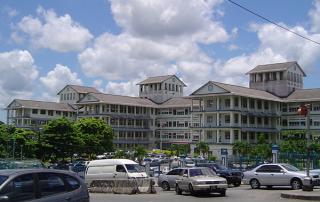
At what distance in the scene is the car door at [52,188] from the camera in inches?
408

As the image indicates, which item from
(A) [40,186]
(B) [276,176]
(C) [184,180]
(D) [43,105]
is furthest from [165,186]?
(D) [43,105]

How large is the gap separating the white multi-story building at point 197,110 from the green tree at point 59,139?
30.2 meters

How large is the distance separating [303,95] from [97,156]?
39.1 m

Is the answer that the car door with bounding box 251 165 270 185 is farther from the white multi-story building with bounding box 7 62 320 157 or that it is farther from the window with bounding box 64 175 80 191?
the white multi-story building with bounding box 7 62 320 157

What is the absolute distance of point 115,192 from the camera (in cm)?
2752

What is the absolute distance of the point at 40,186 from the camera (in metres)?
10.4

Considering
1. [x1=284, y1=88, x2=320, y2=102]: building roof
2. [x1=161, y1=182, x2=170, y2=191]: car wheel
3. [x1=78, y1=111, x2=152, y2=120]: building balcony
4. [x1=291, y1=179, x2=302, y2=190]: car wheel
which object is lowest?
[x1=161, y1=182, x2=170, y2=191]: car wheel

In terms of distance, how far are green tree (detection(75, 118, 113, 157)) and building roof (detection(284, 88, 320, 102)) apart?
34265 millimetres

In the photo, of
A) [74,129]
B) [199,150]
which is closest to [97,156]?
[74,129]

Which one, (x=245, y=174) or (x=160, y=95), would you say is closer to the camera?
(x=245, y=174)

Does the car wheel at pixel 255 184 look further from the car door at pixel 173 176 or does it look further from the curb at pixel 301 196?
the curb at pixel 301 196

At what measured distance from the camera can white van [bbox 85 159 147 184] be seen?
30.2 meters

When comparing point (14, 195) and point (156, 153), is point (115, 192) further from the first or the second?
point (156, 153)

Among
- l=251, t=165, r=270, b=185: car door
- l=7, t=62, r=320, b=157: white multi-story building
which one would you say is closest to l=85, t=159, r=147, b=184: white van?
l=251, t=165, r=270, b=185: car door
